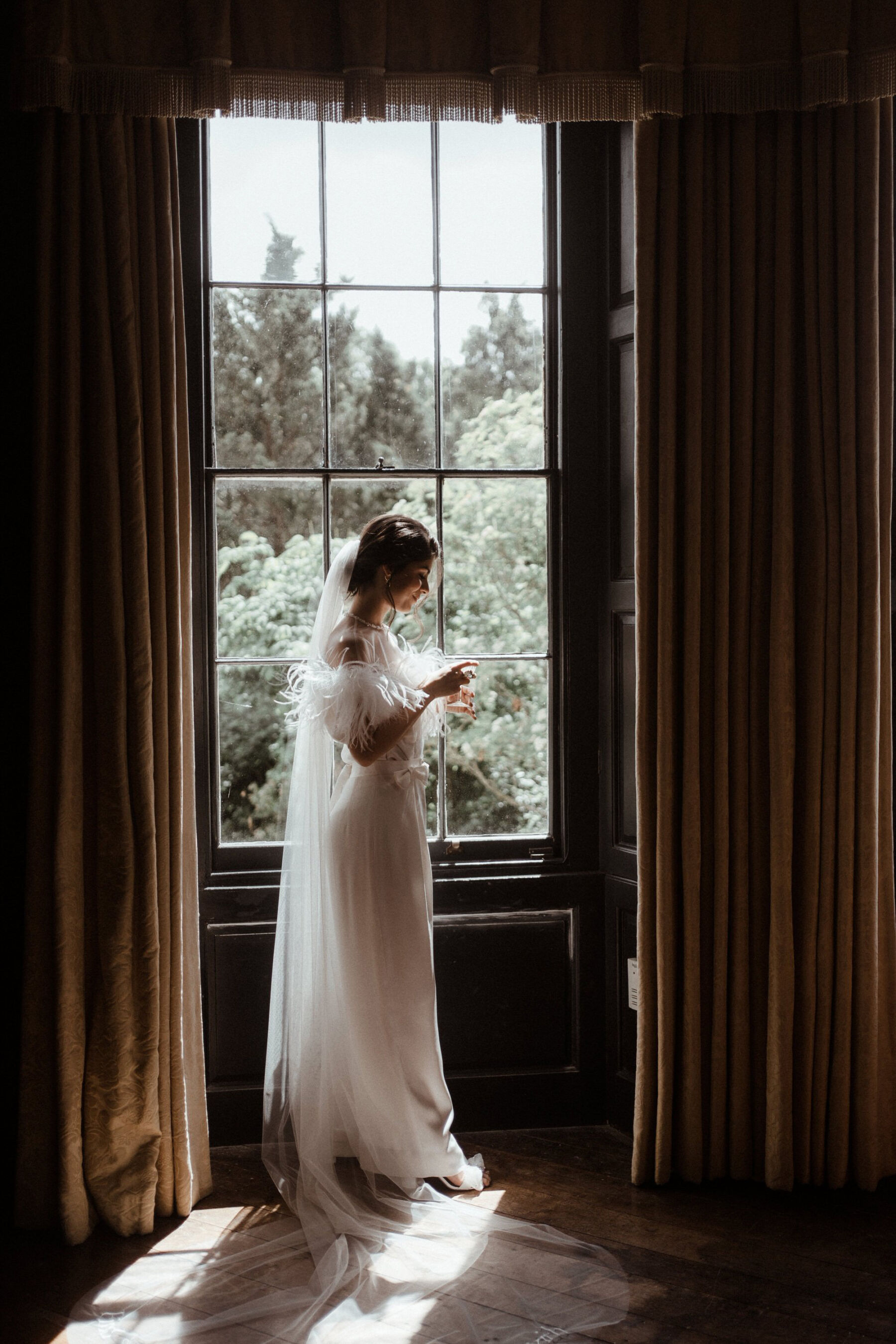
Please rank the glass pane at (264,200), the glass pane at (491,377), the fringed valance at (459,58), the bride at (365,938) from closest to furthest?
the fringed valance at (459,58)
the bride at (365,938)
the glass pane at (264,200)
the glass pane at (491,377)

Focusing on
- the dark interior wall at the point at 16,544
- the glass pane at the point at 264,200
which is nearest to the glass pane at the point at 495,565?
the glass pane at the point at 264,200

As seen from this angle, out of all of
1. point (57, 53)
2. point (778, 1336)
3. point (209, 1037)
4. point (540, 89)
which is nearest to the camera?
point (778, 1336)

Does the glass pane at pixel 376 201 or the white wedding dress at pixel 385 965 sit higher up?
the glass pane at pixel 376 201

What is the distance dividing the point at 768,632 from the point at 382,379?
1215 mm

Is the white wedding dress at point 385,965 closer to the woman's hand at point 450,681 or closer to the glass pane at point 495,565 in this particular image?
the woman's hand at point 450,681

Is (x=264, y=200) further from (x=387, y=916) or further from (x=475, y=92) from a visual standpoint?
(x=387, y=916)

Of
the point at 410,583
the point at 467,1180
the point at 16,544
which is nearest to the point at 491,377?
the point at 410,583

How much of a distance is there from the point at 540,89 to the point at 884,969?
2270 mm

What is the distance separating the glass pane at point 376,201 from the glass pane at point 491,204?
7 centimetres

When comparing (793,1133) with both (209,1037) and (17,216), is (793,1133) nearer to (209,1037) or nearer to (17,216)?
(209,1037)

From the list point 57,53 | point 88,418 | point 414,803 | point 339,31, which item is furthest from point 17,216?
point 414,803

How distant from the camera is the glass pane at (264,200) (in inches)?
112

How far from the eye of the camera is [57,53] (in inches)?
94.2

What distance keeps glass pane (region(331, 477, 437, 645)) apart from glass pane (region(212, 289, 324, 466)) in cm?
12
